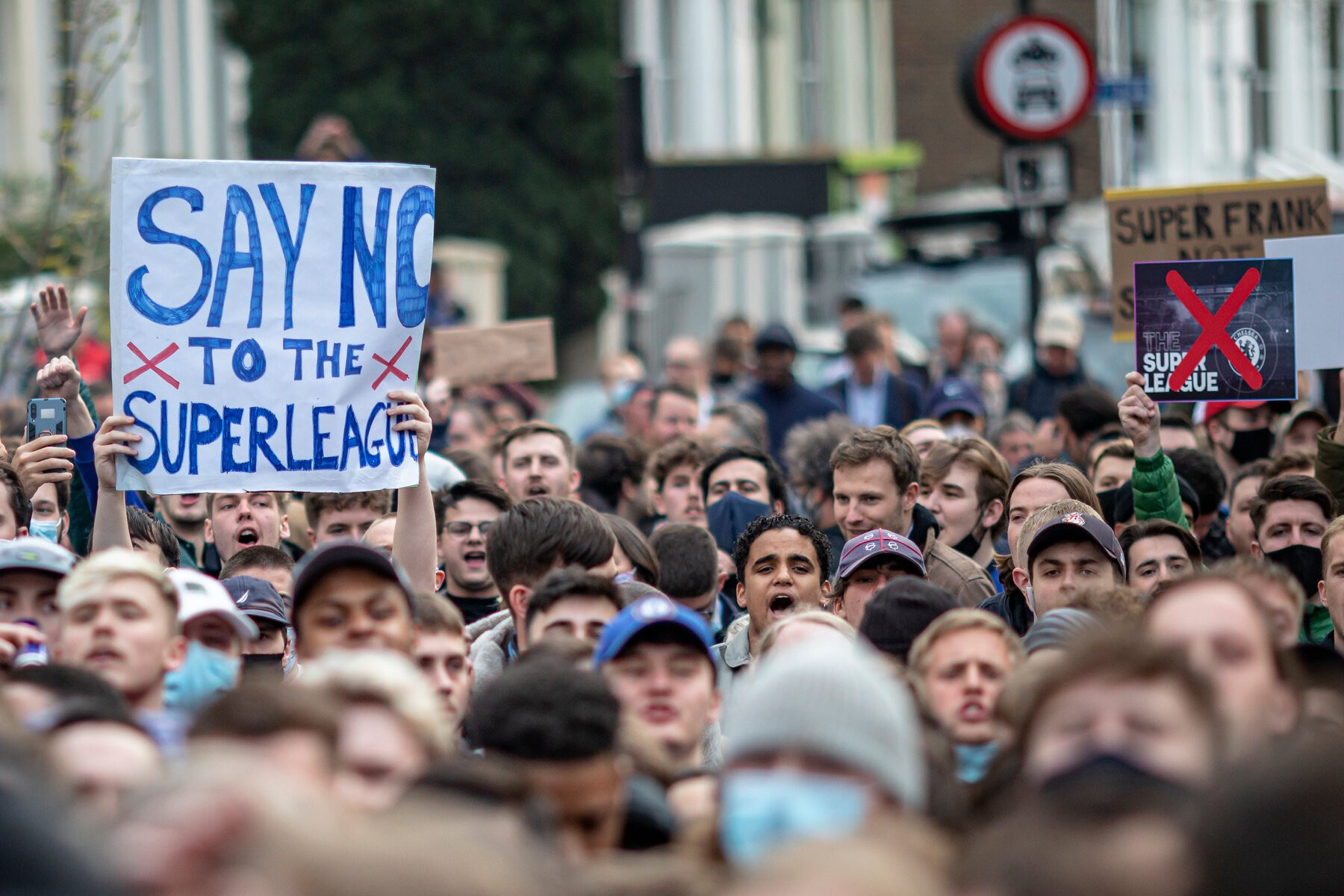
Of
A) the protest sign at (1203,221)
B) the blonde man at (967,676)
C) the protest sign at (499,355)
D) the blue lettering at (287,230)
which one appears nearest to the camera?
the blonde man at (967,676)

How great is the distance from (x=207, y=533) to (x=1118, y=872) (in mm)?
6178

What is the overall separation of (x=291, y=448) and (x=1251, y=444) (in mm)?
5311

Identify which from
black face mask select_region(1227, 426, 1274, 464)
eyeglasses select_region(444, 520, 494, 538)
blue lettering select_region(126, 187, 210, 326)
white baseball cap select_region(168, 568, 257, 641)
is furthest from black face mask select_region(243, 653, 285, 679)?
black face mask select_region(1227, 426, 1274, 464)

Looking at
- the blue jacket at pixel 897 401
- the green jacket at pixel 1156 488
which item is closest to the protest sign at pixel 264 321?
the green jacket at pixel 1156 488

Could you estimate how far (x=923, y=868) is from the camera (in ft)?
11.0

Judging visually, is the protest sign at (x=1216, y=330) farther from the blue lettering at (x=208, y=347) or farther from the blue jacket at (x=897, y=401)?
the blue jacket at (x=897, y=401)

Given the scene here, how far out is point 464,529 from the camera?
316 inches

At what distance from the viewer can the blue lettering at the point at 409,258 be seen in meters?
7.21

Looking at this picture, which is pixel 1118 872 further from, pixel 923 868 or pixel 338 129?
pixel 338 129

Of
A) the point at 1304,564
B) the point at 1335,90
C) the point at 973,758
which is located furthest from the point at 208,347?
the point at 1335,90

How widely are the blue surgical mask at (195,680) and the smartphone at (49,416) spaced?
171 cm

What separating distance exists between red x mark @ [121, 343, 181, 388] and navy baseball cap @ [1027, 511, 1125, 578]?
2.88 metres

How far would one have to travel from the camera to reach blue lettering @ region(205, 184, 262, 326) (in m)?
7.04

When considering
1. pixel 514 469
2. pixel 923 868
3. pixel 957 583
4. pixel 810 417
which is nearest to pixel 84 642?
pixel 923 868
